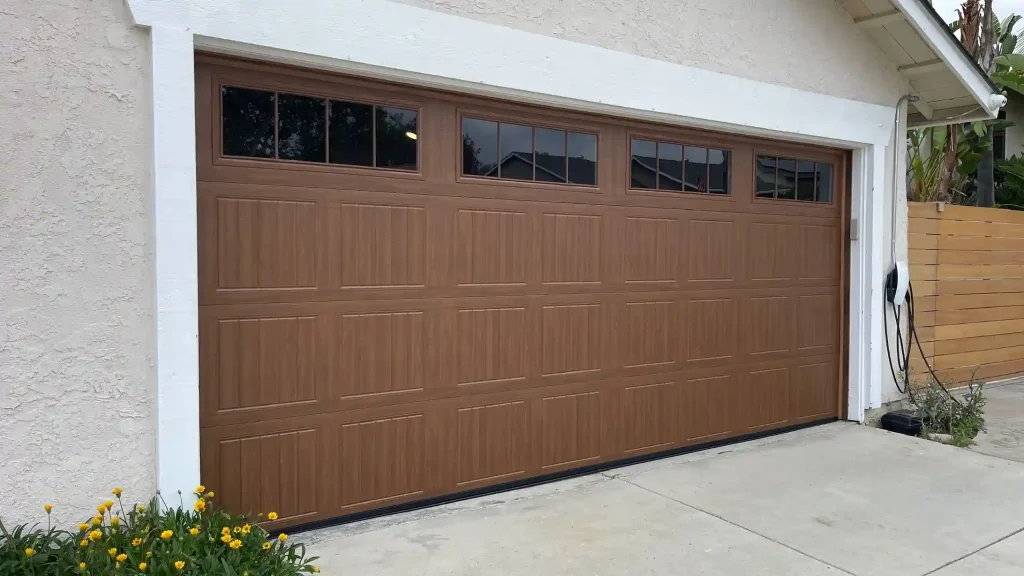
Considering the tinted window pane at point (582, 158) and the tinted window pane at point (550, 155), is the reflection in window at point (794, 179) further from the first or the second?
the tinted window pane at point (550, 155)

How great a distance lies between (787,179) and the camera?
21.0 ft

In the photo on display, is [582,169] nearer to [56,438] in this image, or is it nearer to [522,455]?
[522,455]

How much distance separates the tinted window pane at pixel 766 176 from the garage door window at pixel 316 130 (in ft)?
10.5

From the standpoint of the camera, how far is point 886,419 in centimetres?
677

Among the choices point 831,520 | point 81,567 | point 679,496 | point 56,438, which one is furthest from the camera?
point 679,496

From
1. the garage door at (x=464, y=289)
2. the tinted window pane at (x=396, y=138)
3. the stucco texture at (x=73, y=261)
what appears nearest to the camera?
the stucco texture at (x=73, y=261)

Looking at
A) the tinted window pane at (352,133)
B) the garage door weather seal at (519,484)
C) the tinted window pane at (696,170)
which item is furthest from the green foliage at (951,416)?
the tinted window pane at (352,133)

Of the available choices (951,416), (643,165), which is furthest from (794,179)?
(951,416)

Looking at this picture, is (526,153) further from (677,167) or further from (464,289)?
(677,167)

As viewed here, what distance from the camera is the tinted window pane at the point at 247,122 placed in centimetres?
379

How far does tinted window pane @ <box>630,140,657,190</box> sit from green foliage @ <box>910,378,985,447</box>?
3.49 metres

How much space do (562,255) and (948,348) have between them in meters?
5.21

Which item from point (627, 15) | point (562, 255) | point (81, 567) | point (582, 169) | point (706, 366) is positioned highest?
point (627, 15)

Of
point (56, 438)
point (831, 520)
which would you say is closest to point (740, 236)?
point (831, 520)
